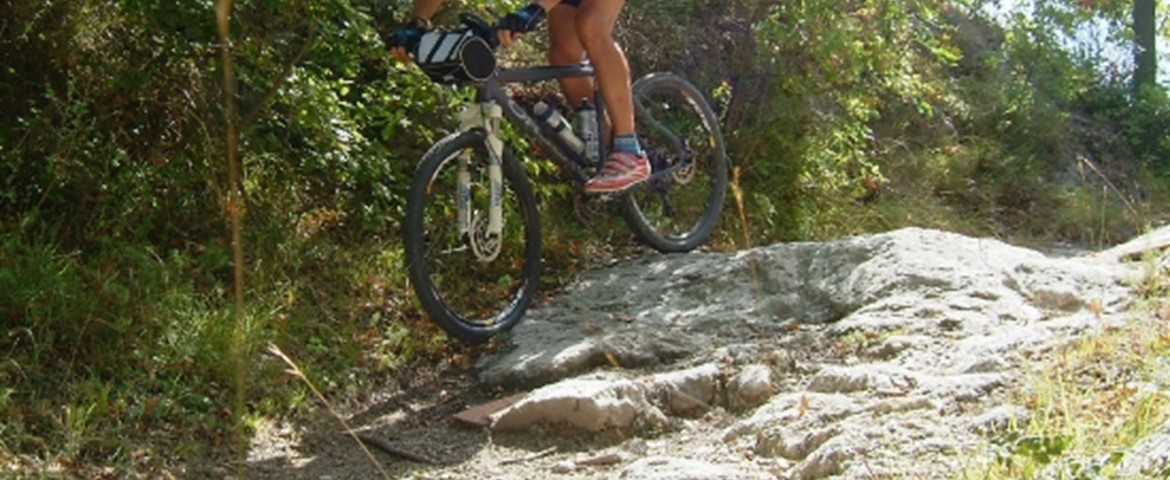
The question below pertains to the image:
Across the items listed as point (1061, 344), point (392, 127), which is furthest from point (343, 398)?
point (1061, 344)

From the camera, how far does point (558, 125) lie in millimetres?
5629

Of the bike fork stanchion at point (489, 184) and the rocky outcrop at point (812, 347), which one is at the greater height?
the bike fork stanchion at point (489, 184)

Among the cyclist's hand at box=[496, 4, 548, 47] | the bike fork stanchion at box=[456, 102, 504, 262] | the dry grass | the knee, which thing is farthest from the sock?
the dry grass

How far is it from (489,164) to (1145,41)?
32.1ft

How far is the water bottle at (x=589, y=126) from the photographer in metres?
5.77

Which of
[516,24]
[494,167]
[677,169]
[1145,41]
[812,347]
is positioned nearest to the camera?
[812,347]

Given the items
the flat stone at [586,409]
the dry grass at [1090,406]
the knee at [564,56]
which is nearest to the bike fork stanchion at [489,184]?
the knee at [564,56]

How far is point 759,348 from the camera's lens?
4.69 m

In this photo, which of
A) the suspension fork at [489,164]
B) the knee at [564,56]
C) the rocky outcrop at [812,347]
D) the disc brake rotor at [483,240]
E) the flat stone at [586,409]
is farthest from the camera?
the knee at [564,56]

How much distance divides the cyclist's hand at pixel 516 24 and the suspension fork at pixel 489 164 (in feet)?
1.02

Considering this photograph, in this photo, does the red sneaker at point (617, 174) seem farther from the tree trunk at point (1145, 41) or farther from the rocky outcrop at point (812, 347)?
the tree trunk at point (1145, 41)

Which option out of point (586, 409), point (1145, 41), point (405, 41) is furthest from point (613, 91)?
point (1145, 41)

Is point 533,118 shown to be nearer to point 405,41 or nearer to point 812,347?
point 405,41

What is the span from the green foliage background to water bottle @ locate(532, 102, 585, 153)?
40 cm
